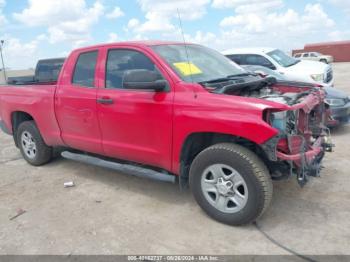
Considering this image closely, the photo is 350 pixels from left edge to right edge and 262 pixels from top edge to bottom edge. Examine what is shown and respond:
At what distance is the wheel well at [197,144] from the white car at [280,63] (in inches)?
252

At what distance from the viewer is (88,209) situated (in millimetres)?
4090

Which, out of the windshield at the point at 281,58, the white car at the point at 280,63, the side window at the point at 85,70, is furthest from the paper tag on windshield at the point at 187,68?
the windshield at the point at 281,58

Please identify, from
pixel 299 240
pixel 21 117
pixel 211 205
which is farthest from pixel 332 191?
pixel 21 117

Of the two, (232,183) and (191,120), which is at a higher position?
(191,120)

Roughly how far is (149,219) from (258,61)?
24.6 ft

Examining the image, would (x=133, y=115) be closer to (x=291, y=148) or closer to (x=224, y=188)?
(x=224, y=188)

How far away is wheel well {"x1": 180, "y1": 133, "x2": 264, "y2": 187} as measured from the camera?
357 centimetres

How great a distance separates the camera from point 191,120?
3.55 m

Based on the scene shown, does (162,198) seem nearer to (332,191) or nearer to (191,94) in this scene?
(191,94)

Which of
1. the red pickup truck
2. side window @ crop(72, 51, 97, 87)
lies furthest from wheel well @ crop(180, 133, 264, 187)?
side window @ crop(72, 51, 97, 87)

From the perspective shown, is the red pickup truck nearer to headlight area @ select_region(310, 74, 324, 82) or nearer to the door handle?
the door handle

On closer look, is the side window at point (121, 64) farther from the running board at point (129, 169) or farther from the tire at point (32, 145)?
the tire at point (32, 145)

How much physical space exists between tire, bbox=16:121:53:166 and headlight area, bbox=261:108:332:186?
3.58 metres

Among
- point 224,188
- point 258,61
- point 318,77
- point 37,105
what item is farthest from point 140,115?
point 318,77
